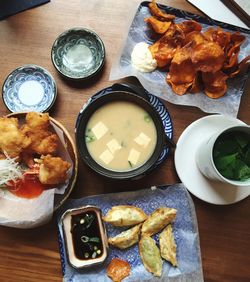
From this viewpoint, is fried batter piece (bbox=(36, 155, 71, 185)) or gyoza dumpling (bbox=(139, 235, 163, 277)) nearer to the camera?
fried batter piece (bbox=(36, 155, 71, 185))

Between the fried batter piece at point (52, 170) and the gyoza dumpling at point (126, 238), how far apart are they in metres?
0.28

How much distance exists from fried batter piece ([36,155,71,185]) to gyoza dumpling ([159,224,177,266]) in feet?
1.31

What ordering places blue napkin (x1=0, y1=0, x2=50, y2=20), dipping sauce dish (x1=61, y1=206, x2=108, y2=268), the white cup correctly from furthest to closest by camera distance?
blue napkin (x1=0, y1=0, x2=50, y2=20), dipping sauce dish (x1=61, y1=206, x2=108, y2=268), the white cup

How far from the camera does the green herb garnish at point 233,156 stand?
1520 millimetres

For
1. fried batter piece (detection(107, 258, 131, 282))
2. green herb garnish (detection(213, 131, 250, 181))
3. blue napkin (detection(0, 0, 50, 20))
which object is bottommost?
fried batter piece (detection(107, 258, 131, 282))

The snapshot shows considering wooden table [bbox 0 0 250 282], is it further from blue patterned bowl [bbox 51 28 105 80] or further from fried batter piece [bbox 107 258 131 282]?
fried batter piece [bbox 107 258 131 282]

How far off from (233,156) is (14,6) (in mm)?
915

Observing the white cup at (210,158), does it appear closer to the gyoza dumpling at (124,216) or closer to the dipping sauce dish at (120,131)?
the dipping sauce dish at (120,131)

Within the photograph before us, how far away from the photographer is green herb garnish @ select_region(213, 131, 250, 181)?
4.99 feet

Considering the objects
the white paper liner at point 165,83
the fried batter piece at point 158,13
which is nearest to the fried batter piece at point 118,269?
the white paper liner at point 165,83

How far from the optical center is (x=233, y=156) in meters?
1.52

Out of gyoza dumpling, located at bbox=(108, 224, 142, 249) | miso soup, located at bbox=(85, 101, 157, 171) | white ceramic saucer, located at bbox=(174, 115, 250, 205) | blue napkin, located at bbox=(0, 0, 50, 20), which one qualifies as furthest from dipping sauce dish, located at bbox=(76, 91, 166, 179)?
blue napkin, located at bbox=(0, 0, 50, 20)

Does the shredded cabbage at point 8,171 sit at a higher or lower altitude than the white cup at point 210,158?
lower

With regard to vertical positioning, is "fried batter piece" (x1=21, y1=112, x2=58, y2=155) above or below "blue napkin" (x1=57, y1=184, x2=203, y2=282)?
above
